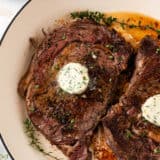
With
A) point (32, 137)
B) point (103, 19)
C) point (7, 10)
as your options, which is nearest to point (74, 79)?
point (32, 137)

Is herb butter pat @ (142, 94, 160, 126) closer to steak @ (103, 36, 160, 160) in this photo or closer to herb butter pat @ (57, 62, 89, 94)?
steak @ (103, 36, 160, 160)

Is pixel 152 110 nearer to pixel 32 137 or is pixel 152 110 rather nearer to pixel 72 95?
pixel 72 95

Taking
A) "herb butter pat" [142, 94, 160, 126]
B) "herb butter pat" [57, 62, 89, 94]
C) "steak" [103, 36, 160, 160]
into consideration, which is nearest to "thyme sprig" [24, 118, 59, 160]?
"herb butter pat" [57, 62, 89, 94]

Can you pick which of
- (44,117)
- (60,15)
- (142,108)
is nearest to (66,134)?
(44,117)

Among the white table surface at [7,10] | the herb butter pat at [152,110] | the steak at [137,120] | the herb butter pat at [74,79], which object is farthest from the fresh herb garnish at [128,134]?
the white table surface at [7,10]

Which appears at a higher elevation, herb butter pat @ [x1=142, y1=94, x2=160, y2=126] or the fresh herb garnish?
herb butter pat @ [x1=142, y1=94, x2=160, y2=126]
